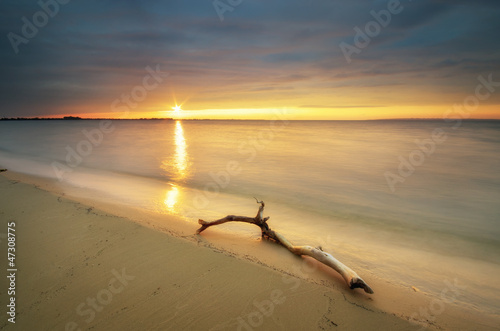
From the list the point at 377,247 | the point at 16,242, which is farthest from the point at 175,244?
the point at 377,247

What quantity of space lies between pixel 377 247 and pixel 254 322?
4.34 m

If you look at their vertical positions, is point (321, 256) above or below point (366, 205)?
above

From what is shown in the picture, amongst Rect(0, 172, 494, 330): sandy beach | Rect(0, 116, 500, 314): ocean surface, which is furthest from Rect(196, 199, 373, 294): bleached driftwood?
Rect(0, 116, 500, 314): ocean surface

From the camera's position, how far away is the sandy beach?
9.18 ft

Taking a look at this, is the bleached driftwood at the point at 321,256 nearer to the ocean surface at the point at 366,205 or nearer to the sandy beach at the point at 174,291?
the sandy beach at the point at 174,291

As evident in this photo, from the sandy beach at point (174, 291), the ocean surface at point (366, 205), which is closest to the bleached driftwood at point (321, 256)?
the sandy beach at point (174, 291)

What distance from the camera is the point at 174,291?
319 centimetres

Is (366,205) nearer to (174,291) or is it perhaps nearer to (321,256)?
(321,256)

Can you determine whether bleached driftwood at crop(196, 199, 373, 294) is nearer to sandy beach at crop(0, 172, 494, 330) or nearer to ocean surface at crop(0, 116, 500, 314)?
sandy beach at crop(0, 172, 494, 330)

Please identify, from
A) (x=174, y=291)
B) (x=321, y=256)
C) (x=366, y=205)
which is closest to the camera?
(x=174, y=291)

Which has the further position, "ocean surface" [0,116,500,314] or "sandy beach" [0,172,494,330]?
"ocean surface" [0,116,500,314]

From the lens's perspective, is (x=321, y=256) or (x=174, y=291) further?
(x=321, y=256)

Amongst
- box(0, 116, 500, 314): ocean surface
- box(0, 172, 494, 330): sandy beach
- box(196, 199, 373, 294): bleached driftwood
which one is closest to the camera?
box(0, 172, 494, 330): sandy beach

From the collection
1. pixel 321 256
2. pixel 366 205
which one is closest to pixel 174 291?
pixel 321 256
